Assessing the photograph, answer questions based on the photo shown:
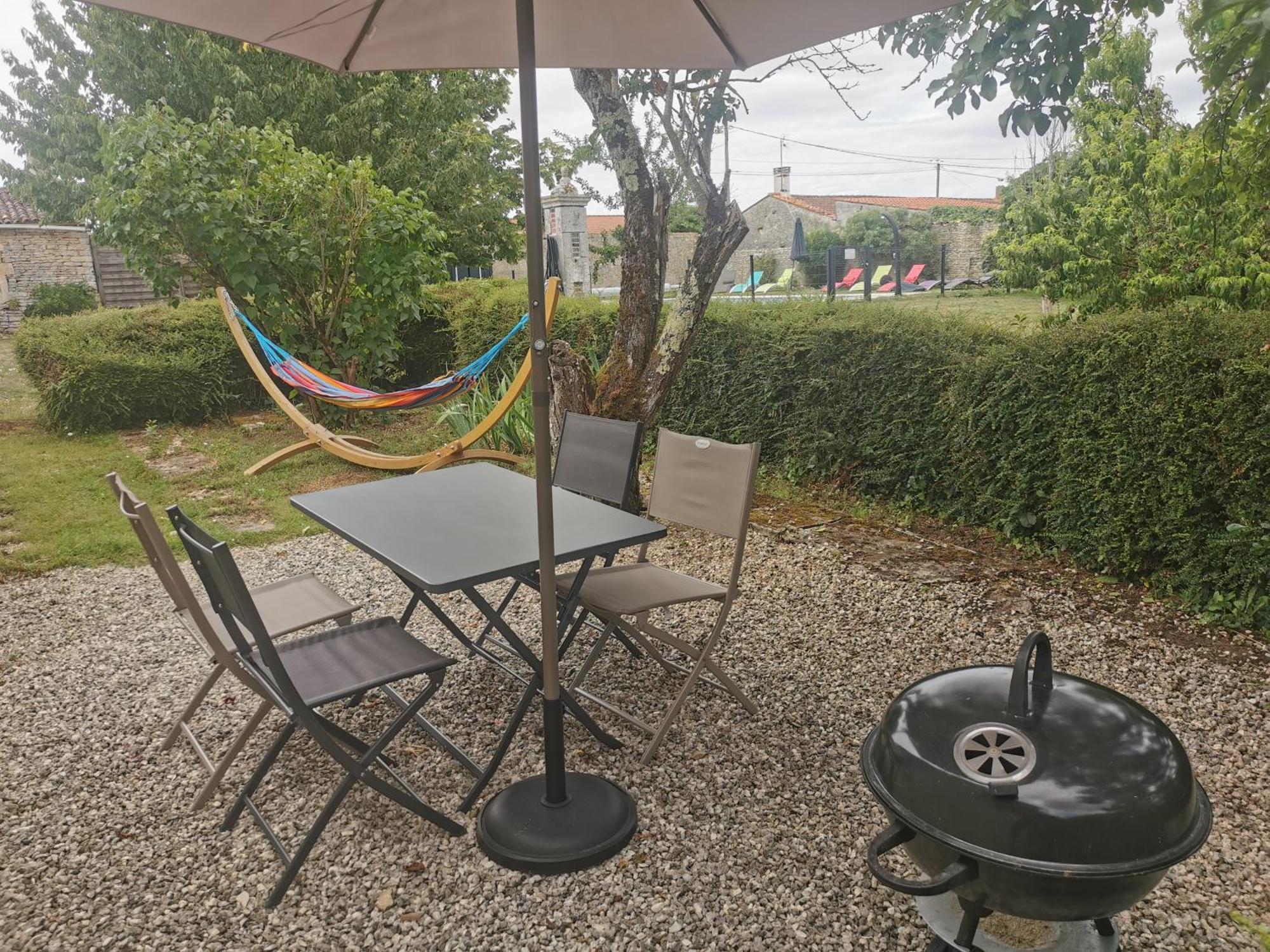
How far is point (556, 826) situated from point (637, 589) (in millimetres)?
919

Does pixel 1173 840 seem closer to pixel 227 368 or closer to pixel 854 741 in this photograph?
pixel 854 741

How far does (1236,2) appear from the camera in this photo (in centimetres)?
192

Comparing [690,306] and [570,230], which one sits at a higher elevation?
[570,230]

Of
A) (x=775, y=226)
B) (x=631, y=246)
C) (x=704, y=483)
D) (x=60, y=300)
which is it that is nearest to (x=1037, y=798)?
(x=704, y=483)

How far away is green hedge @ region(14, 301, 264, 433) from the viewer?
838cm

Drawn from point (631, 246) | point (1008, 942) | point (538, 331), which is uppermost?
point (631, 246)

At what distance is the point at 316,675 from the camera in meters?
2.47

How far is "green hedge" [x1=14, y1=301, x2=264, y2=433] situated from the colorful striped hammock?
1.81 m

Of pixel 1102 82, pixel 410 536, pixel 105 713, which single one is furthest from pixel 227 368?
pixel 1102 82

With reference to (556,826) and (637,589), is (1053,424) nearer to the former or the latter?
(637,589)

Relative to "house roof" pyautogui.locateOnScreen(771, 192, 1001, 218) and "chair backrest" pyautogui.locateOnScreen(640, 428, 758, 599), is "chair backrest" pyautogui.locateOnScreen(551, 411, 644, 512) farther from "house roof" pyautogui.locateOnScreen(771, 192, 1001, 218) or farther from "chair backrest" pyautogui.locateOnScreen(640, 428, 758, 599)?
"house roof" pyautogui.locateOnScreen(771, 192, 1001, 218)

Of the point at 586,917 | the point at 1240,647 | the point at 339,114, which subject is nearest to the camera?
the point at 586,917

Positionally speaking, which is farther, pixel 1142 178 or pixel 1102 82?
pixel 1102 82

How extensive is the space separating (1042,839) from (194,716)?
9.43 ft
